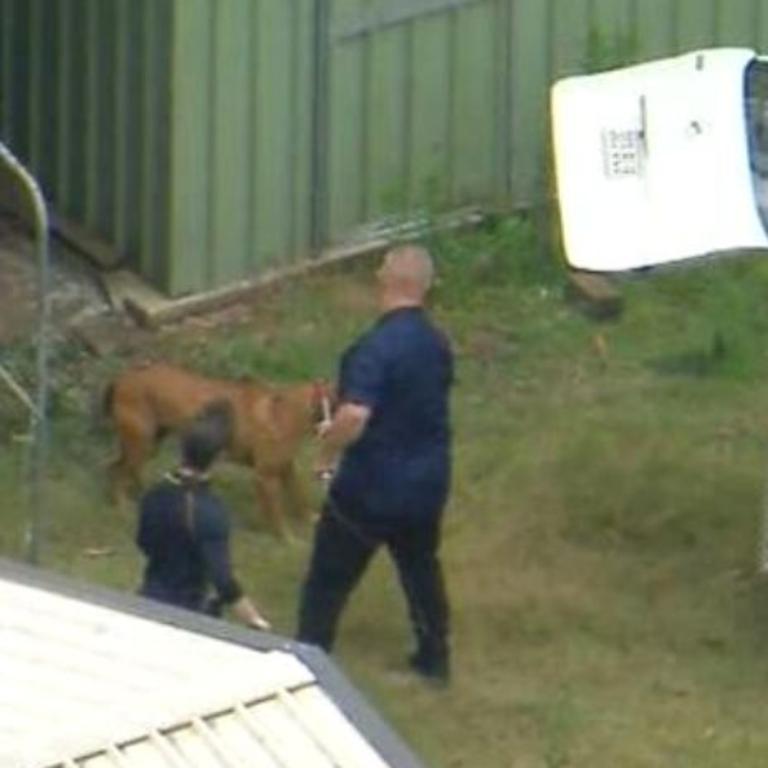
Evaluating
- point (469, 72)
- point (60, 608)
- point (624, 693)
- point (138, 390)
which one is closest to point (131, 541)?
point (138, 390)

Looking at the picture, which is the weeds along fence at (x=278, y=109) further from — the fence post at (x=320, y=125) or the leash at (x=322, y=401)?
the leash at (x=322, y=401)

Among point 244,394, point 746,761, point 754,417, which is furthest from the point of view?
point 754,417

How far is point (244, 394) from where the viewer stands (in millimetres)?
16203

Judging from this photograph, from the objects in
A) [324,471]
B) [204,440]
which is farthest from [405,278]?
[324,471]

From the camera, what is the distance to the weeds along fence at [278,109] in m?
18.1

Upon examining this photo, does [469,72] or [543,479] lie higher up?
[469,72]

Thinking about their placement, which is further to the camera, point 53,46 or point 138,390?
point 53,46

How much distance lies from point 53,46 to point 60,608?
299 inches

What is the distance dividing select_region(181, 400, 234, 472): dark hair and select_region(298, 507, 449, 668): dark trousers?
436 millimetres

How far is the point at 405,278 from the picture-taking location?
1440cm

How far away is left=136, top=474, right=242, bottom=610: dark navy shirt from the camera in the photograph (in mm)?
14125

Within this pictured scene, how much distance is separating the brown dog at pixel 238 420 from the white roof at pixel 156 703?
4.66 m

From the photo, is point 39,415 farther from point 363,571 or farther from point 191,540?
point 191,540

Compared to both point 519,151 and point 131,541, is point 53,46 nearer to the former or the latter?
point 519,151
